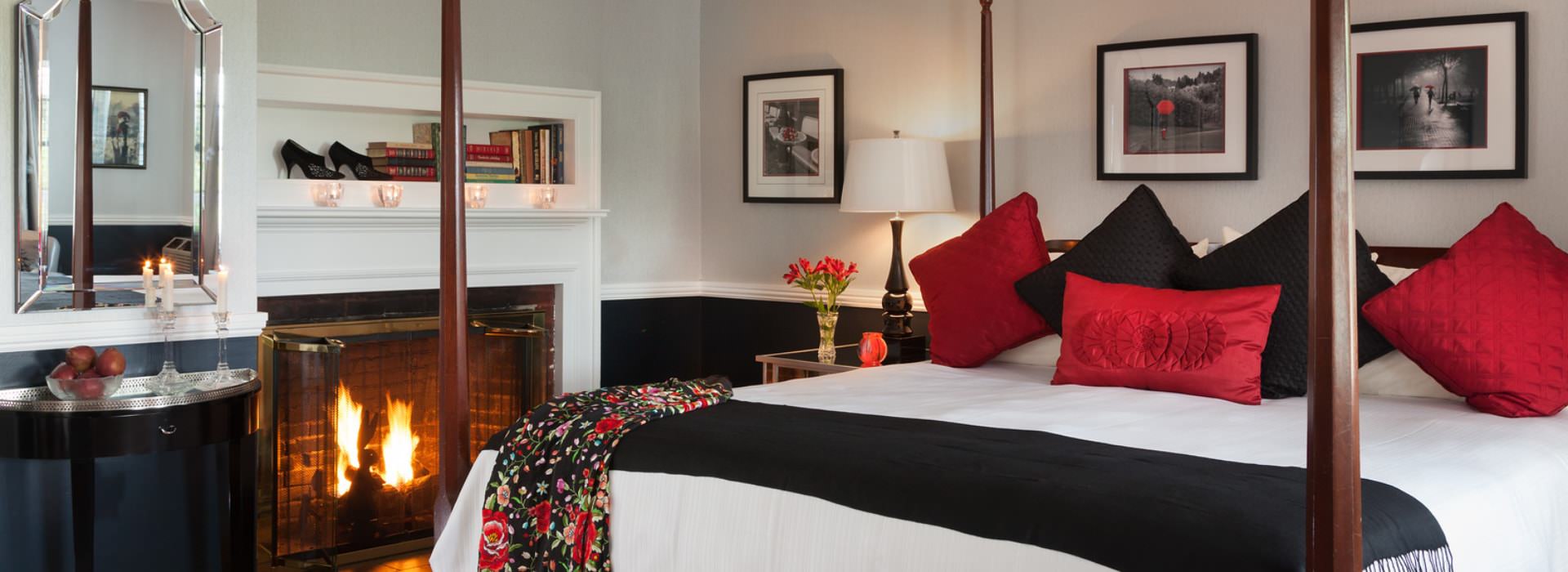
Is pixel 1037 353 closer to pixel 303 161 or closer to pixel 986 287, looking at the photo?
pixel 986 287

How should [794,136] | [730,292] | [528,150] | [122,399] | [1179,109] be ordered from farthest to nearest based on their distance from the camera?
1. [730,292]
2. [794,136]
3. [528,150]
4. [1179,109]
5. [122,399]

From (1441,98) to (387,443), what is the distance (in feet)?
12.0

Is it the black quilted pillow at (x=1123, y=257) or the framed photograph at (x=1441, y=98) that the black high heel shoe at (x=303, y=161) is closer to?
the black quilted pillow at (x=1123, y=257)

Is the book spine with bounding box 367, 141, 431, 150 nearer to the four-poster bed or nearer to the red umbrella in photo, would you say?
the four-poster bed

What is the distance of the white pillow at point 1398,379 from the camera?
131 inches

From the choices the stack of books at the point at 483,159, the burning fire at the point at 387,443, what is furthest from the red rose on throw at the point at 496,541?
the stack of books at the point at 483,159

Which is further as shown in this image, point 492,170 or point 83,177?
point 492,170

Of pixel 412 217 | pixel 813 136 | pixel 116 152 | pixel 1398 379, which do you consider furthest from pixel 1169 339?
pixel 116 152

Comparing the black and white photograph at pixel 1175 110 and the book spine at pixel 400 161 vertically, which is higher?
the black and white photograph at pixel 1175 110

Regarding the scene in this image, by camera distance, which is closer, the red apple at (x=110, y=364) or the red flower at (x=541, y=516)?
the red flower at (x=541, y=516)

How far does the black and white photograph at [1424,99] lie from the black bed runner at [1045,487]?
178 cm

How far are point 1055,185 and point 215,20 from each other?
2.71 metres

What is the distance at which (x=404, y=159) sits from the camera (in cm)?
488

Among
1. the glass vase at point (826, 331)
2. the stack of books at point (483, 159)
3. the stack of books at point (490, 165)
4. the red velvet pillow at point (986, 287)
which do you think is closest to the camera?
the red velvet pillow at point (986, 287)
